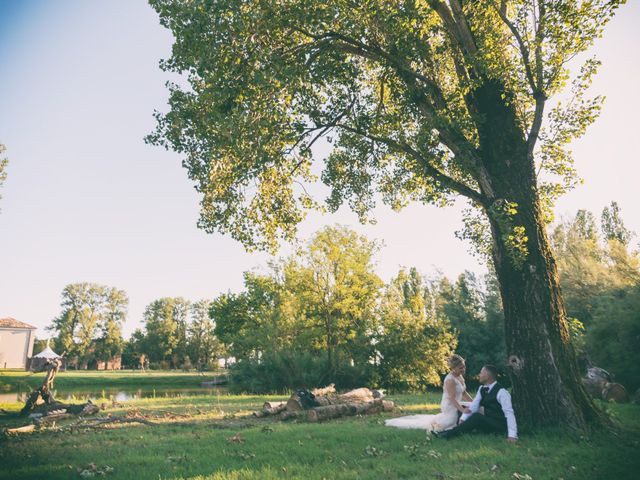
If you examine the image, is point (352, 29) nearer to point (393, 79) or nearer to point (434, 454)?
point (393, 79)

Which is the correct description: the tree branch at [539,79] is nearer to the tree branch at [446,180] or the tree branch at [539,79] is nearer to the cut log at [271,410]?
the tree branch at [446,180]

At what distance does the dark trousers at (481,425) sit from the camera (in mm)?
8172

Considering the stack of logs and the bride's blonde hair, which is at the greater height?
the bride's blonde hair

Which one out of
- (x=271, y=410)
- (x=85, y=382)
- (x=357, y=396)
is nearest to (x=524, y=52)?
(x=357, y=396)

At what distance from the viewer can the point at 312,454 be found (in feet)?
22.0

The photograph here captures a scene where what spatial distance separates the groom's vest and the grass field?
21.6 inches

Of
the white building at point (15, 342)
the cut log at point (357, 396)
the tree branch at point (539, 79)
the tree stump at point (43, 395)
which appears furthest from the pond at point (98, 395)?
the white building at point (15, 342)

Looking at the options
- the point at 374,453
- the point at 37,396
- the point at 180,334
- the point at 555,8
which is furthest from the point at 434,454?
the point at 180,334

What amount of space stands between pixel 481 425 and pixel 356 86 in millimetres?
9694

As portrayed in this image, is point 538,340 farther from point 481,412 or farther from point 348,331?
point 348,331

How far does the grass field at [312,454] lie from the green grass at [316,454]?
0.02 metres

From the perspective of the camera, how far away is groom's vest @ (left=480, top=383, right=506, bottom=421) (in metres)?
8.25

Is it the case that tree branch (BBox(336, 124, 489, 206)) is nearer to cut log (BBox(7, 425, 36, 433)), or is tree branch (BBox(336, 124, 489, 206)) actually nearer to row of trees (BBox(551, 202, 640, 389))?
row of trees (BBox(551, 202, 640, 389))

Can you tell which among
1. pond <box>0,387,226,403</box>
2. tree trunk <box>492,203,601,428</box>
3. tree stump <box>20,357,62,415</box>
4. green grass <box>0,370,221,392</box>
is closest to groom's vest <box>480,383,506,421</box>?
tree trunk <box>492,203,601,428</box>
